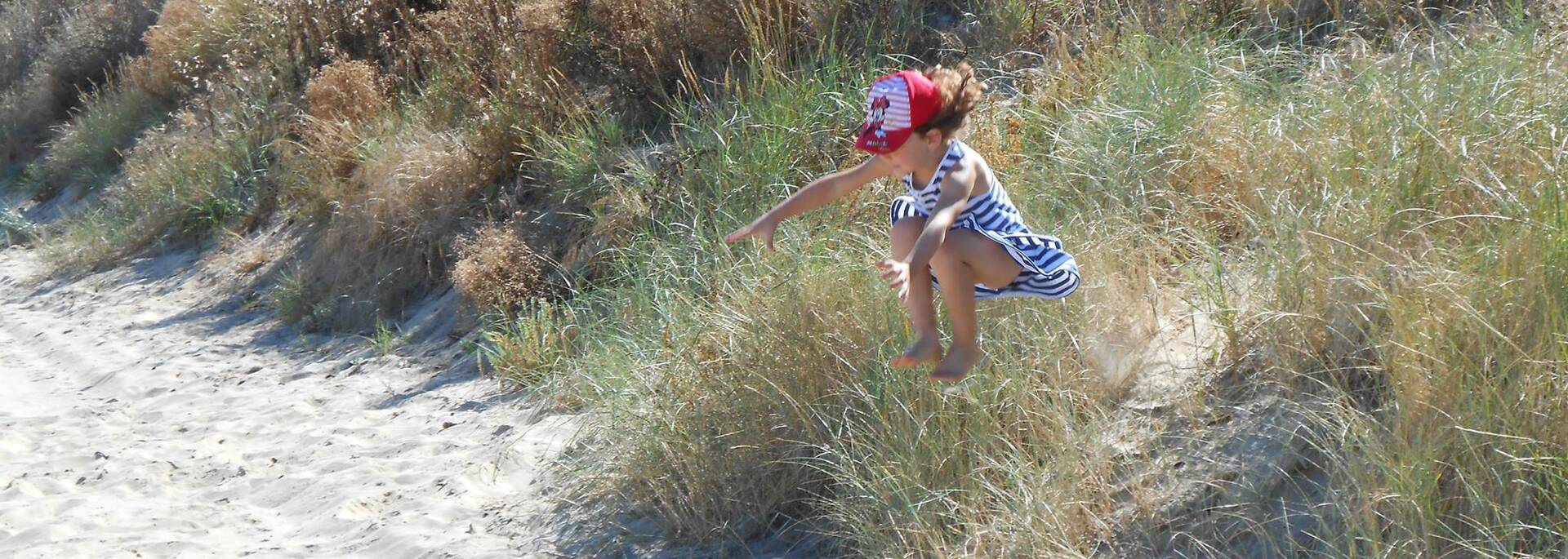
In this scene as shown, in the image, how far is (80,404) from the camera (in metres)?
7.18

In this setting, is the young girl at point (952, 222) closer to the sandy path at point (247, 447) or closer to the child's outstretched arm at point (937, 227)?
the child's outstretched arm at point (937, 227)

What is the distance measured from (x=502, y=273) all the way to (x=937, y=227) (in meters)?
4.34

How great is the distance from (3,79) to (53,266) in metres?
6.59

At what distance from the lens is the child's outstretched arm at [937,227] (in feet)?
9.46

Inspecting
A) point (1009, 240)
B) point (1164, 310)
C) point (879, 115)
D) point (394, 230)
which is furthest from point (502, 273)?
point (1009, 240)

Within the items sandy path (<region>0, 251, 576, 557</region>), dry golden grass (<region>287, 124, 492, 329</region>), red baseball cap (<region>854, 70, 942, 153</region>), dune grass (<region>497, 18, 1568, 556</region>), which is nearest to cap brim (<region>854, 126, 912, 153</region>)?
red baseball cap (<region>854, 70, 942, 153</region>)

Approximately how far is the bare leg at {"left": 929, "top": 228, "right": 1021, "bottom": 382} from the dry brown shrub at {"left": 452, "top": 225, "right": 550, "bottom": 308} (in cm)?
378

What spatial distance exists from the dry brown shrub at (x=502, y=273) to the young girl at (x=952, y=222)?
3740mm

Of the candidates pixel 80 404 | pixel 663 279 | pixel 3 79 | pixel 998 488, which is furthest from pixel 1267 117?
pixel 3 79

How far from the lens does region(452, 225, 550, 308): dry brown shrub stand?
691cm

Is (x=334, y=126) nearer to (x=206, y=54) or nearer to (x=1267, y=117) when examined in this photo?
(x=206, y=54)

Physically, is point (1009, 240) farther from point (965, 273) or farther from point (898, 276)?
point (898, 276)

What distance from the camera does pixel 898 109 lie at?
334 cm

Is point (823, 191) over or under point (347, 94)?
over
